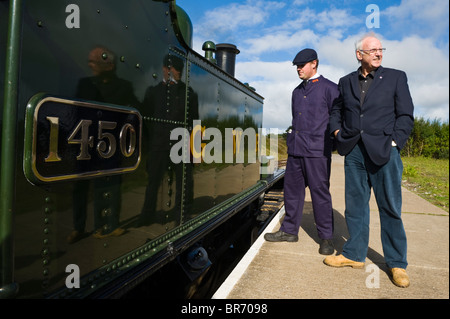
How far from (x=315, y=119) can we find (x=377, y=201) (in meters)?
1.08

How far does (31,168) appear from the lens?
118 centimetres

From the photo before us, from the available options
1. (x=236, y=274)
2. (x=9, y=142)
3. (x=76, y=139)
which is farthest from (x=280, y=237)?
(x=9, y=142)

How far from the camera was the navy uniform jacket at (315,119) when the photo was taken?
3.30m

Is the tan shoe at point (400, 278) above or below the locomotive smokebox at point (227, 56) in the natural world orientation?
below

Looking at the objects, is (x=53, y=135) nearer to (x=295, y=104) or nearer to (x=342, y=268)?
(x=342, y=268)

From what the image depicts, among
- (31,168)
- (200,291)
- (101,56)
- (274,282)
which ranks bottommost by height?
(200,291)

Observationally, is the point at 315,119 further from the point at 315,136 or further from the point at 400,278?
the point at 400,278

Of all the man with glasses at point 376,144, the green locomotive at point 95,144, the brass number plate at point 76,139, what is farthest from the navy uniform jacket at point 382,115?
the brass number plate at point 76,139

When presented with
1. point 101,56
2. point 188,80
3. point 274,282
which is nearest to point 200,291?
point 274,282

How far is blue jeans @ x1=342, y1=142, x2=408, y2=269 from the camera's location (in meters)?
2.49

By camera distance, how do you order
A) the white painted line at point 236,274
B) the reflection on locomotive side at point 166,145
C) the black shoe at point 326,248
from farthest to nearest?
the black shoe at point 326,248, the white painted line at point 236,274, the reflection on locomotive side at point 166,145

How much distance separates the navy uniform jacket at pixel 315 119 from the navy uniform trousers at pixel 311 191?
11 centimetres

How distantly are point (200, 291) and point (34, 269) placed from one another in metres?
2.23

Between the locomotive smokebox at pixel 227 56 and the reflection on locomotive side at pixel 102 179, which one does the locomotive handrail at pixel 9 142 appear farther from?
the locomotive smokebox at pixel 227 56
